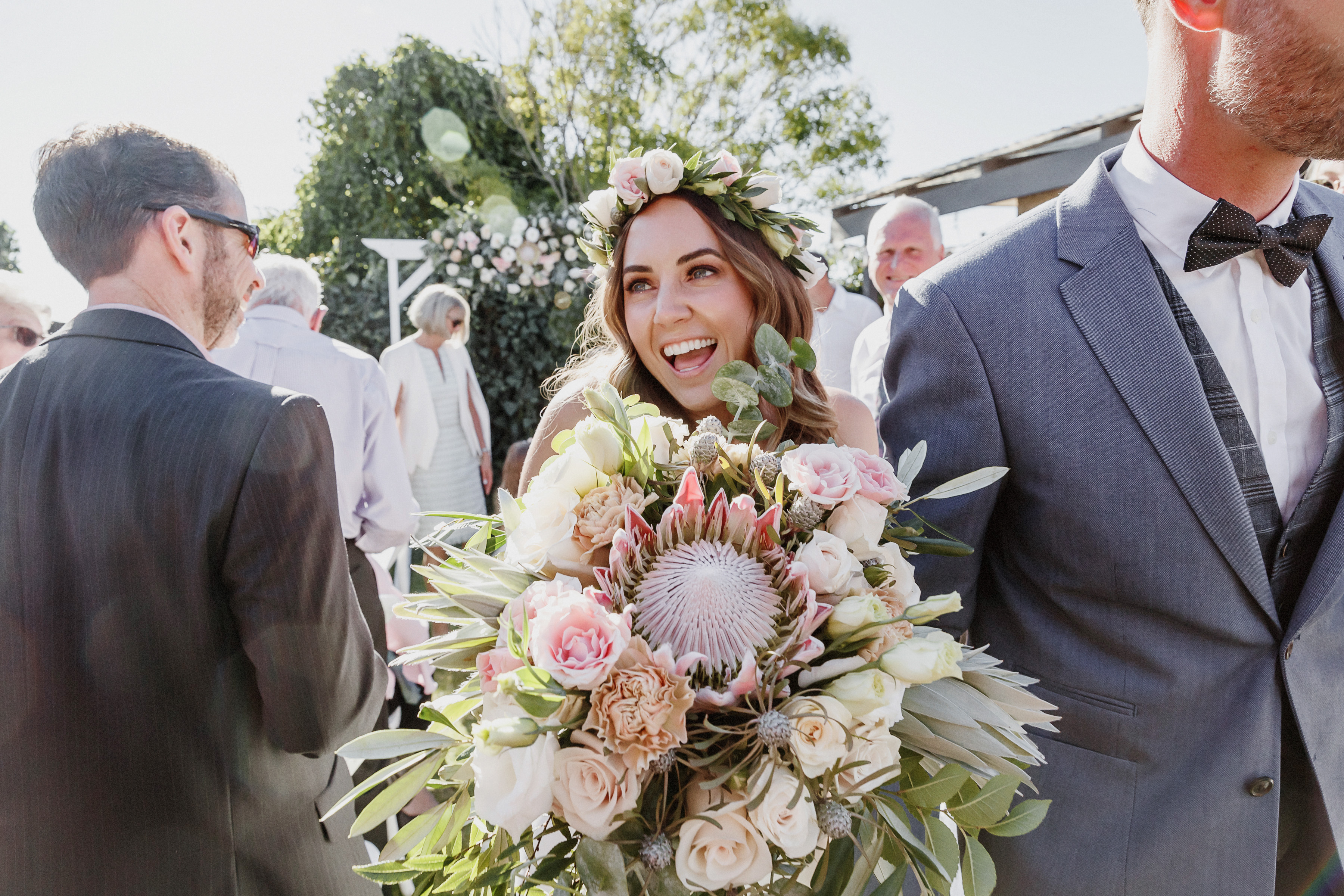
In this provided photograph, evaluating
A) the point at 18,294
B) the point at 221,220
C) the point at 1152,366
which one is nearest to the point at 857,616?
the point at 1152,366

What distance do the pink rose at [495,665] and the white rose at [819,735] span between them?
316 millimetres

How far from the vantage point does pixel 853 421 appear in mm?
2277

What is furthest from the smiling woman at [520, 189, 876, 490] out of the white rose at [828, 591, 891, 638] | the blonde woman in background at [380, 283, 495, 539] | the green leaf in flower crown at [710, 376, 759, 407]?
the blonde woman in background at [380, 283, 495, 539]

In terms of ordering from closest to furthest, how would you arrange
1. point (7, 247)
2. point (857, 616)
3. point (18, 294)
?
point (857, 616)
point (18, 294)
point (7, 247)

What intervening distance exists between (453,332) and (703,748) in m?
5.54

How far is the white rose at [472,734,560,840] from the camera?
864mm

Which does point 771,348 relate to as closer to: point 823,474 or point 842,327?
point 823,474

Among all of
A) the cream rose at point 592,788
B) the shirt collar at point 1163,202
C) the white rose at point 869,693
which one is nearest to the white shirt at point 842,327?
the shirt collar at point 1163,202

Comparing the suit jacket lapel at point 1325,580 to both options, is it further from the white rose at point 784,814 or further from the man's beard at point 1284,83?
the white rose at point 784,814

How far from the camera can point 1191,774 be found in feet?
4.44

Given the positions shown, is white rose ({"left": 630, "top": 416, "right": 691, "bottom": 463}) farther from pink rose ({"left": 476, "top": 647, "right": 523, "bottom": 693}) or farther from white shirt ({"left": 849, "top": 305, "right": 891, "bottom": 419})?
white shirt ({"left": 849, "top": 305, "right": 891, "bottom": 419})

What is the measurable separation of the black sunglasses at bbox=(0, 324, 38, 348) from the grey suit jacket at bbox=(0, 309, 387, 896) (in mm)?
2097

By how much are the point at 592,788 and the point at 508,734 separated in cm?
10

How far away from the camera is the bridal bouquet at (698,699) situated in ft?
2.93
